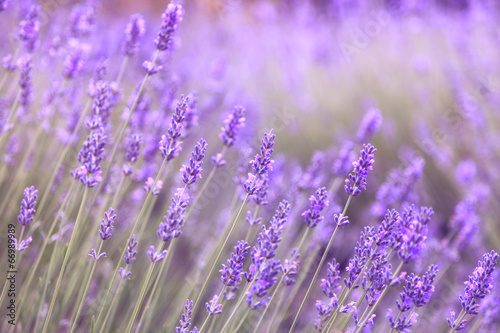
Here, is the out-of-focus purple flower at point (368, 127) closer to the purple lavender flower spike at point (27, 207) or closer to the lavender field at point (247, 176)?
the lavender field at point (247, 176)

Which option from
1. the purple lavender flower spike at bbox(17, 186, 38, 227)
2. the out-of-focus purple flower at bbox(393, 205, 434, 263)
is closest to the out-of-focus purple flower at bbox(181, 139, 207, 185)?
the purple lavender flower spike at bbox(17, 186, 38, 227)

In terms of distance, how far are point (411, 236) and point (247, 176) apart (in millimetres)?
886

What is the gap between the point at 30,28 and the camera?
6.21ft

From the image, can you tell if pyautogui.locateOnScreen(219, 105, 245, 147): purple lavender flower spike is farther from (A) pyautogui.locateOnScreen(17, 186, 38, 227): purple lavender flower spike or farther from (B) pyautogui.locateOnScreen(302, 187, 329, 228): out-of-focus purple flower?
(A) pyautogui.locateOnScreen(17, 186, 38, 227): purple lavender flower spike

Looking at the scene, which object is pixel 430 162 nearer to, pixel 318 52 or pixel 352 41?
pixel 318 52

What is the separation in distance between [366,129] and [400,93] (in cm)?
315

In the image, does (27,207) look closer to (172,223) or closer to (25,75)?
(172,223)

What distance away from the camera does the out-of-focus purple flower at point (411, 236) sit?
1.25 meters

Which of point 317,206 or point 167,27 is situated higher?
point 167,27

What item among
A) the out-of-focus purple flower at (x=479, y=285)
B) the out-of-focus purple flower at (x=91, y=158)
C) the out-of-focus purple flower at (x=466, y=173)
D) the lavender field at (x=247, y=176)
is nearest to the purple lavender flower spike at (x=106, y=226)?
the lavender field at (x=247, y=176)

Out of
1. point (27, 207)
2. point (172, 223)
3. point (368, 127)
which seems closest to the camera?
point (172, 223)

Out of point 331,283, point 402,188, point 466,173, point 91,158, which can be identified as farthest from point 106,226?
point 466,173

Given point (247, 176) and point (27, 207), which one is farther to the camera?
point (247, 176)

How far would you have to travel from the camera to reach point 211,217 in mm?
3395
